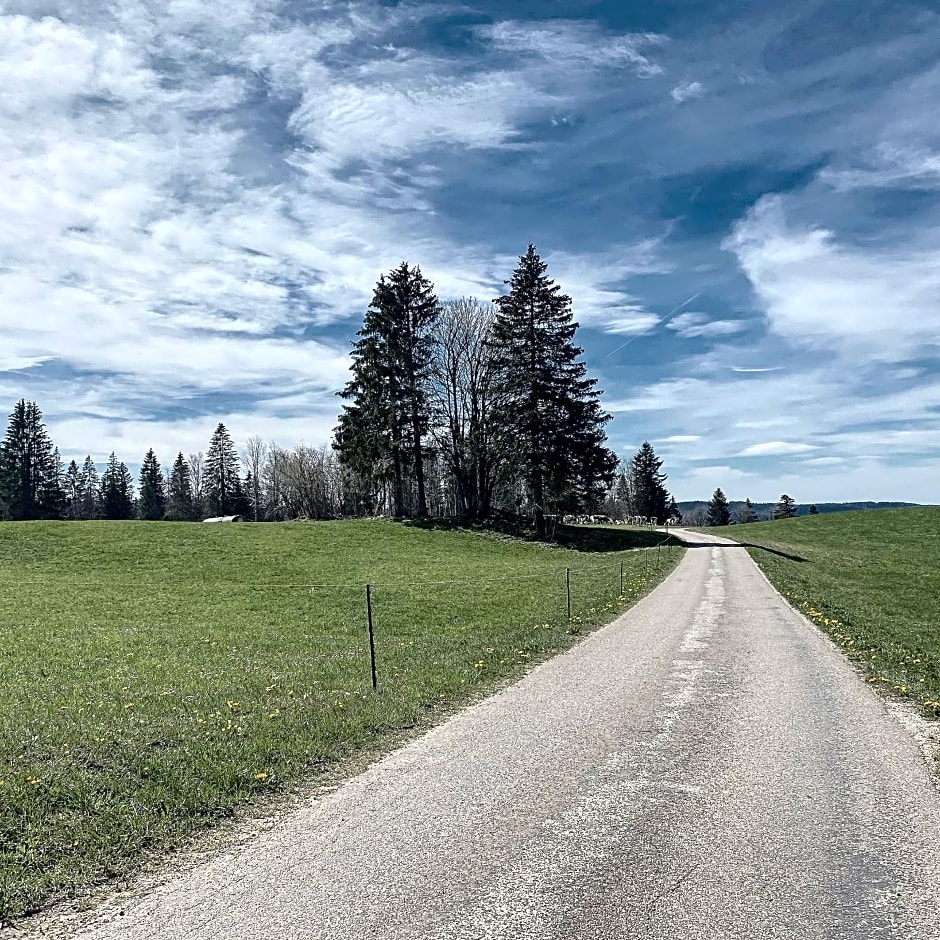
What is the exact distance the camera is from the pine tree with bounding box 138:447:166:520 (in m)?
93.7

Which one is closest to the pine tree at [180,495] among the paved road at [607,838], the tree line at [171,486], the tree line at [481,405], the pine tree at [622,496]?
the tree line at [171,486]

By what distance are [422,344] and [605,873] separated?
142 ft

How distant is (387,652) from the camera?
1270cm

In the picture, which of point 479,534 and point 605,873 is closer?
point 605,873

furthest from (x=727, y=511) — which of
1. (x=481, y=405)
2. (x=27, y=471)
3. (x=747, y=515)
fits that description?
(x=27, y=471)

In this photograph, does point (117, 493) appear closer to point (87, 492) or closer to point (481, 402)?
point (87, 492)

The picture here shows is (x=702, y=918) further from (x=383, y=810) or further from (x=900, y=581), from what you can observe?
(x=900, y=581)

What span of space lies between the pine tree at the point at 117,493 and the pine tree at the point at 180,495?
17.8 ft

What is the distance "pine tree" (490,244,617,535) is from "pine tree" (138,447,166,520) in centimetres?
6796

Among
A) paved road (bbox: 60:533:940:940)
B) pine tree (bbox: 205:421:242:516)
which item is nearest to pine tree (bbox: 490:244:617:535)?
paved road (bbox: 60:533:940:940)

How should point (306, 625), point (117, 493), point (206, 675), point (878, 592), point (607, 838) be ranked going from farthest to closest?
point (117, 493) → point (878, 592) → point (306, 625) → point (206, 675) → point (607, 838)

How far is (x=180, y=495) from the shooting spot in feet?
318

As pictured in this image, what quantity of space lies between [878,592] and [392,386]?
29.7 metres

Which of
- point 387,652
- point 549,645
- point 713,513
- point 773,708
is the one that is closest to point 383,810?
point 773,708
